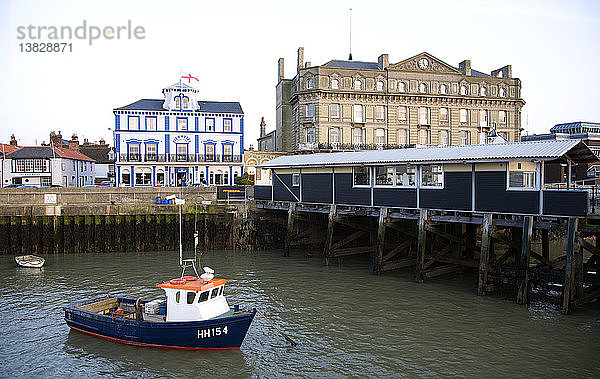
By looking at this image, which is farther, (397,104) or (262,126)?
(262,126)

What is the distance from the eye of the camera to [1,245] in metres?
37.5

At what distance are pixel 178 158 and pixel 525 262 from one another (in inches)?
1819

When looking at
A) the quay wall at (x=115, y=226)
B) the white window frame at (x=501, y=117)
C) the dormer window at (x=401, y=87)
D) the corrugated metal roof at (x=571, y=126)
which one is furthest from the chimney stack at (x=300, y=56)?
the corrugated metal roof at (x=571, y=126)

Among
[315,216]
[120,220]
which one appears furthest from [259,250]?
[120,220]

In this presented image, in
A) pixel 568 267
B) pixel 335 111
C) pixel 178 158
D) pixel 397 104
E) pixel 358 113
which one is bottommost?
pixel 568 267

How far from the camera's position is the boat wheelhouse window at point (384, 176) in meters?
30.3

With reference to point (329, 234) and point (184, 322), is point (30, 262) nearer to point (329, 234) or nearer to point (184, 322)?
point (184, 322)

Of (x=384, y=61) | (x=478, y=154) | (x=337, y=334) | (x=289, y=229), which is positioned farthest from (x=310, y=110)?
(x=337, y=334)

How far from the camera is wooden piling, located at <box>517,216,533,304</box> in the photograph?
73.7ft

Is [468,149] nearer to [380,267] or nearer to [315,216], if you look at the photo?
[380,267]

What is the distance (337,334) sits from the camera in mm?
20062

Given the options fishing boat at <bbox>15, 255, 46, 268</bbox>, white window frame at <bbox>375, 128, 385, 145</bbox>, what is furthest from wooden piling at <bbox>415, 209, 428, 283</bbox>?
white window frame at <bbox>375, 128, 385, 145</bbox>

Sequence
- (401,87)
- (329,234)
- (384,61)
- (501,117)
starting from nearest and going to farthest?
(329,234) < (401,87) < (384,61) < (501,117)

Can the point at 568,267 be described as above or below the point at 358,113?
below
